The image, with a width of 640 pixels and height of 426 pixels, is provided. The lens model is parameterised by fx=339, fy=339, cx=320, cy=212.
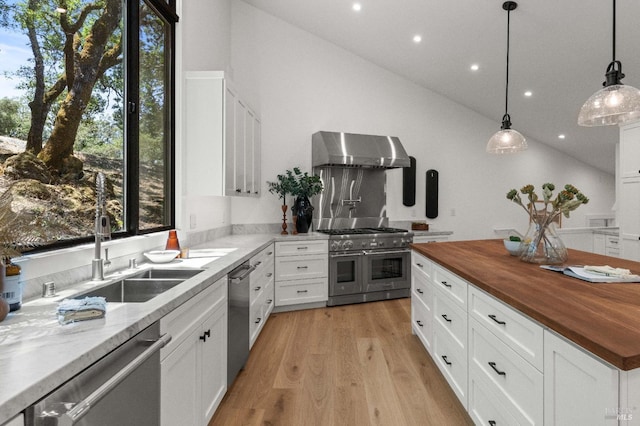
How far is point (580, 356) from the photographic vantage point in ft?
3.34

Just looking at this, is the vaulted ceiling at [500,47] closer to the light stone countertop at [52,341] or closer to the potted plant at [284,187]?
the potted plant at [284,187]

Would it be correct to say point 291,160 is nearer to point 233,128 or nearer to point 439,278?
point 233,128

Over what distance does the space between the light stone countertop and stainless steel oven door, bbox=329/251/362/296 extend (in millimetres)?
2692

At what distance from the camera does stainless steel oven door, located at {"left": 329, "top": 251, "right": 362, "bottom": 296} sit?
4.15m

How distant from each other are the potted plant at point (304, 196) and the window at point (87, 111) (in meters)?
1.76

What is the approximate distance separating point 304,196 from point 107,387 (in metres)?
3.58

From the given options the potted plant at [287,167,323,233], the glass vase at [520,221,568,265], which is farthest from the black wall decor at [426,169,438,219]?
the glass vase at [520,221,568,265]

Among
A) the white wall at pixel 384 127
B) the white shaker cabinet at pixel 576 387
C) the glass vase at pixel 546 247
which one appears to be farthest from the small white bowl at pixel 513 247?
the white wall at pixel 384 127

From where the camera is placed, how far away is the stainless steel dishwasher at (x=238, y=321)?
2207 mm

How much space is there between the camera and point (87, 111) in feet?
6.33

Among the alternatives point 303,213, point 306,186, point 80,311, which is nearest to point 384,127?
point 306,186

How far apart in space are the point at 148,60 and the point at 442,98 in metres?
4.35

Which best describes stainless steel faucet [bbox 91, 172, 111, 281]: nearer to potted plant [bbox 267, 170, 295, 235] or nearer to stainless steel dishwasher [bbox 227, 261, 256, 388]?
stainless steel dishwasher [bbox 227, 261, 256, 388]

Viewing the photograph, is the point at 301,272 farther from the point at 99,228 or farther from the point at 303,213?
the point at 99,228
